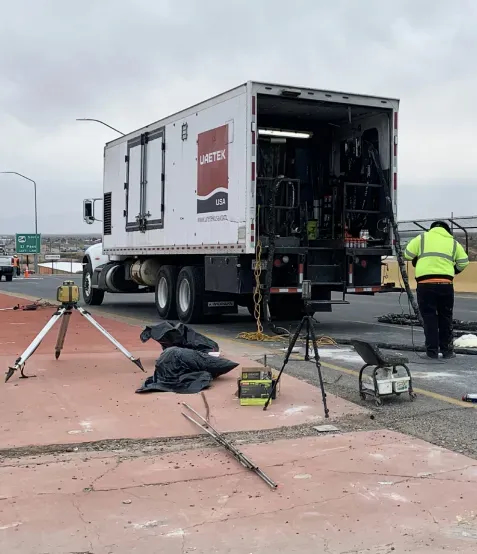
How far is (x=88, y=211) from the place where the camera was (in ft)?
60.9

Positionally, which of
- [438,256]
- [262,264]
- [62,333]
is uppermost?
[438,256]

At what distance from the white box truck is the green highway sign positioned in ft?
132

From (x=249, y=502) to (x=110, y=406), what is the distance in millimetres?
2531

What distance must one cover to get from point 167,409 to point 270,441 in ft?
4.06

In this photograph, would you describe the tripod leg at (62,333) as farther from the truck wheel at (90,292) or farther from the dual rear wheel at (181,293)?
the truck wheel at (90,292)

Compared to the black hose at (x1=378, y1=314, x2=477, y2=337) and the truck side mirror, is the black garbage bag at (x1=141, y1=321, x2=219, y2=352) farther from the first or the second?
the truck side mirror

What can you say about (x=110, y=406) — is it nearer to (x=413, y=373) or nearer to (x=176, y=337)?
(x=176, y=337)

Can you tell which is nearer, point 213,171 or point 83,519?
point 83,519

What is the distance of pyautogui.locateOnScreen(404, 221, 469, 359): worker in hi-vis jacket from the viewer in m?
8.83

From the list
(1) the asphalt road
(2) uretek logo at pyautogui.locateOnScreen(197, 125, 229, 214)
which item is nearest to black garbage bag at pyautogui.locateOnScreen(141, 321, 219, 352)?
(1) the asphalt road

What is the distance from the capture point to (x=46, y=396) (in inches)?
260

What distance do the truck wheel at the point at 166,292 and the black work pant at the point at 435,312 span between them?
20.2ft

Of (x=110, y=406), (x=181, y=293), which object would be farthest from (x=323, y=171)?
(x=110, y=406)

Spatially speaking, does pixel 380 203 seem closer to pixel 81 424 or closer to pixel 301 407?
pixel 301 407
